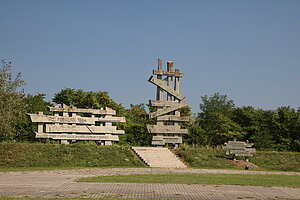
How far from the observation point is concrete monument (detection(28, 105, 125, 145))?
27.3 metres

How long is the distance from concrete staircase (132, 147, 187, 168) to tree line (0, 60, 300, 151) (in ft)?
11.4

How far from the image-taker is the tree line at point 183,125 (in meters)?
30.0

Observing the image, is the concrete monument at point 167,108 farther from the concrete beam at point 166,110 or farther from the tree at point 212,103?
the tree at point 212,103

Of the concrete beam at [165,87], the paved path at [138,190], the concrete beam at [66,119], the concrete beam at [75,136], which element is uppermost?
the concrete beam at [165,87]

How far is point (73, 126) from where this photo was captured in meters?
28.4

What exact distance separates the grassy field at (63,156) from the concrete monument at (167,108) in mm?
4205

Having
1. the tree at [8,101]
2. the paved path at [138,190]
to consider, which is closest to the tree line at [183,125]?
the tree at [8,101]

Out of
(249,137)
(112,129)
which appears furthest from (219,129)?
(112,129)

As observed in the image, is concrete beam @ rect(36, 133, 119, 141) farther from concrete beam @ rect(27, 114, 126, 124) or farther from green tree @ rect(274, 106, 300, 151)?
green tree @ rect(274, 106, 300, 151)

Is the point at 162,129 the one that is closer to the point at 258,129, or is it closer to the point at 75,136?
the point at 75,136

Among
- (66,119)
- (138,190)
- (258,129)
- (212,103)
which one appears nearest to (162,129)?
(66,119)

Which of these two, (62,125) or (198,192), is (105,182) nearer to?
(198,192)

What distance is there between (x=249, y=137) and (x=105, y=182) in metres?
30.7

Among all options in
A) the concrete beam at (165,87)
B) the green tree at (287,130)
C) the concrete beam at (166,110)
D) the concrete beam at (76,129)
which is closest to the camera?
the concrete beam at (76,129)
